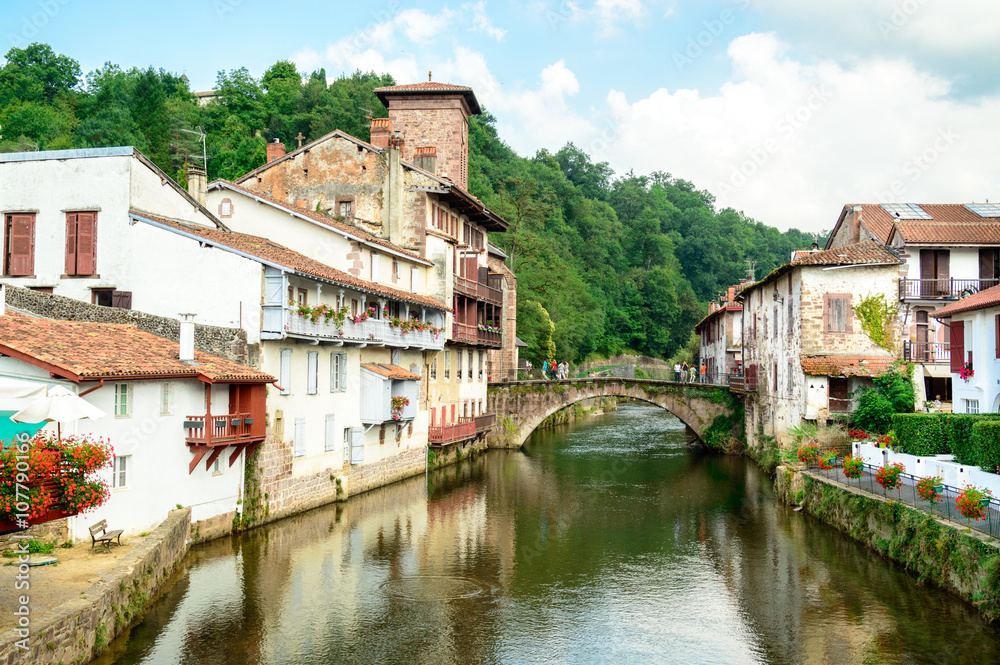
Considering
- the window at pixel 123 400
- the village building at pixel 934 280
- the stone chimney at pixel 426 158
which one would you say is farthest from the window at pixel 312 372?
the village building at pixel 934 280

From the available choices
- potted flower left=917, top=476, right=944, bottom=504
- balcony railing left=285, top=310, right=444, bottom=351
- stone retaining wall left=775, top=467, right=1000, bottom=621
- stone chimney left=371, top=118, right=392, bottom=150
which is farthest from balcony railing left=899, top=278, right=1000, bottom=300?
stone chimney left=371, top=118, right=392, bottom=150

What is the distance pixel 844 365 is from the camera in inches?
1522

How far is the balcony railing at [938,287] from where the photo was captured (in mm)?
38781

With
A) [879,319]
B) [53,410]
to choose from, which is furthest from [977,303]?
[53,410]

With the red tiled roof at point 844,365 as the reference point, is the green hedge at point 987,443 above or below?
below

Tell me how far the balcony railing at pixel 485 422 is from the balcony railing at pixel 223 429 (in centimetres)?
2271

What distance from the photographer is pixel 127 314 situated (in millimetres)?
24266

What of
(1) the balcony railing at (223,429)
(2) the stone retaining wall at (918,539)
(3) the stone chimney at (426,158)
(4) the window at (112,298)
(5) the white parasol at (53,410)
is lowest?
(2) the stone retaining wall at (918,539)

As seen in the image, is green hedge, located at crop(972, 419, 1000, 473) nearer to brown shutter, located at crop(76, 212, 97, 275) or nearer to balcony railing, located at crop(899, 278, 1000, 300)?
balcony railing, located at crop(899, 278, 1000, 300)

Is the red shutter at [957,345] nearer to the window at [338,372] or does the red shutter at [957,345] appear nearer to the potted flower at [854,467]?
the potted flower at [854,467]

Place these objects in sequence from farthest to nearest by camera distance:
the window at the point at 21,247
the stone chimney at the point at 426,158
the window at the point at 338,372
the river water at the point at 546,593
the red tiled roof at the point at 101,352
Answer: the stone chimney at the point at 426,158 → the window at the point at 338,372 → the window at the point at 21,247 → the red tiled roof at the point at 101,352 → the river water at the point at 546,593

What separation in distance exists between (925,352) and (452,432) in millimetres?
22405

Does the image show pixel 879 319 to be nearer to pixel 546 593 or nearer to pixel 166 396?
pixel 546 593

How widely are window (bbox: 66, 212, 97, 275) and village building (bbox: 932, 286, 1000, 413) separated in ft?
94.7
